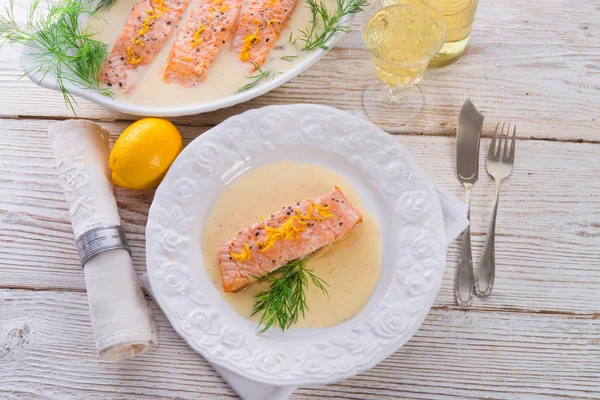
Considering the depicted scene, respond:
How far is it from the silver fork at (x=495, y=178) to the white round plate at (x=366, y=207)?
0.23 metres

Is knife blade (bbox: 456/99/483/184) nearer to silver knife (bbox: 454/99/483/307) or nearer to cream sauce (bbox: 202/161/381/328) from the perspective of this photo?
silver knife (bbox: 454/99/483/307)

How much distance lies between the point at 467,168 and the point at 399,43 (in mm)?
581

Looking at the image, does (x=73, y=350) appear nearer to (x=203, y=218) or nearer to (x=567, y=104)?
(x=203, y=218)

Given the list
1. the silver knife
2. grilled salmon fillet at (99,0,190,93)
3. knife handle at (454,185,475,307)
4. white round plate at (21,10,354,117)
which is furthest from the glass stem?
grilled salmon fillet at (99,0,190,93)

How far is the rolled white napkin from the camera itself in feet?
6.72

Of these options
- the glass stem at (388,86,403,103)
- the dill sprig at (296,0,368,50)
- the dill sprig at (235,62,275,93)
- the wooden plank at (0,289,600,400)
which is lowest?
the wooden plank at (0,289,600,400)

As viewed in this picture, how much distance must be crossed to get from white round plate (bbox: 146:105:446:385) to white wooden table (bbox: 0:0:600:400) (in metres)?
0.19

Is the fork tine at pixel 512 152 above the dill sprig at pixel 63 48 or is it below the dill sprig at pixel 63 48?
below

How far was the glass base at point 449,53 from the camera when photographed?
2488 mm

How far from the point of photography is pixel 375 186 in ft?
7.36

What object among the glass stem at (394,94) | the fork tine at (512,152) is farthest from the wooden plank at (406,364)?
the glass stem at (394,94)

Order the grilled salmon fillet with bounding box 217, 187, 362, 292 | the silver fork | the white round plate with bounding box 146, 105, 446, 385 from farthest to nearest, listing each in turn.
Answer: the silver fork, the grilled salmon fillet with bounding box 217, 187, 362, 292, the white round plate with bounding box 146, 105, 446, 385

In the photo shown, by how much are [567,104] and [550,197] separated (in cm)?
45

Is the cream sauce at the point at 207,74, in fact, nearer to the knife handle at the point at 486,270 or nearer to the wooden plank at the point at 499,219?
the wooden plank at the point at 499,219
